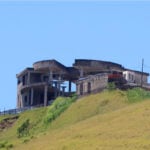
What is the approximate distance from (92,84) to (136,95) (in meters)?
14.2

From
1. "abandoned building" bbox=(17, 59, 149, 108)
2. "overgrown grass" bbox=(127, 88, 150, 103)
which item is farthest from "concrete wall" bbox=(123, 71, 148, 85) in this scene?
"overgrown grass" bbox=(127, 88, 150, 103)

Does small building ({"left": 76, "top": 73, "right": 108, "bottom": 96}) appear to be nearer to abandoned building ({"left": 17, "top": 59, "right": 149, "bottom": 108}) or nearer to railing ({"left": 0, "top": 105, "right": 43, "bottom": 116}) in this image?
abandoned building ({"left": 17, "top": 59, "right": 149, "bottom": 108})

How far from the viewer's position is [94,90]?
91.0m

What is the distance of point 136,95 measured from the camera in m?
79.4

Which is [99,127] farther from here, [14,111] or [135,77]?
[14,111]

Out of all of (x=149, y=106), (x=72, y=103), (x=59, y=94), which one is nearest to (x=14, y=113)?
(x=59, y=94)

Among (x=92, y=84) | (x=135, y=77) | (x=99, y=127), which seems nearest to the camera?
(x=99, y=127)

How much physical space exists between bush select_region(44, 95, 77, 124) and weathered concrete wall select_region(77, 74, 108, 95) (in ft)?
9.03

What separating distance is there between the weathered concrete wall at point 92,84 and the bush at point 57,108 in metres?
2.75

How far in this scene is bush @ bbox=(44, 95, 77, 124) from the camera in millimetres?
84312

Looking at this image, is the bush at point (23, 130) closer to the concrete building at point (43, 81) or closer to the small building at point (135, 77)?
the small building at point (135, 77)

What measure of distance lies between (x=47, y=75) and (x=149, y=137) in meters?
58.9

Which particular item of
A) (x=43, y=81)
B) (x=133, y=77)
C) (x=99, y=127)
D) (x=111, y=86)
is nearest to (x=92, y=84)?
(x=133, y=77)

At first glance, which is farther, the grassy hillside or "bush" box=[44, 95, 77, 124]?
"bush" box=[44, 95, 77, 124]
